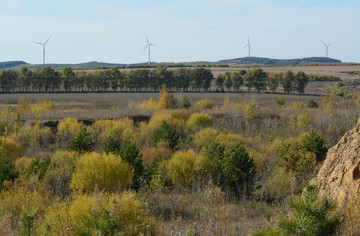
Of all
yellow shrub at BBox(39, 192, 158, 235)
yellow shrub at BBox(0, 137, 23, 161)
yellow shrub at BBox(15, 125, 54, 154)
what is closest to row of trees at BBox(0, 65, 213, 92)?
yellow shrub at BBox(15, 125, 54, 154)

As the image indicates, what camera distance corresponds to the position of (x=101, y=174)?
13.3 metres

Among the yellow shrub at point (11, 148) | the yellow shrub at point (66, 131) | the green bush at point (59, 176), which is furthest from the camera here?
the yellow shrub at point (66, 131)

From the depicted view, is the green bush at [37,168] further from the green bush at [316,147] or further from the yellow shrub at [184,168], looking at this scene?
the green bush at [316,147]

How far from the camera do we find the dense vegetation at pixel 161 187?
648cm

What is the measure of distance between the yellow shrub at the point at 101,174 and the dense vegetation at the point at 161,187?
0.03 metres

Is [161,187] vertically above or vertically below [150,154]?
below

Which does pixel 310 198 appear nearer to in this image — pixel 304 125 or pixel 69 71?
pixel 304 125

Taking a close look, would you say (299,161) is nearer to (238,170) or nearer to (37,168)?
(238,170)

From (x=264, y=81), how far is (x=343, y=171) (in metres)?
72.5

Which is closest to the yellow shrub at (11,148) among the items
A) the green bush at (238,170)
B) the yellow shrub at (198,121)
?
the green bush at (238,170)

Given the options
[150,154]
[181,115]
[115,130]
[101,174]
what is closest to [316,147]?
[150,154]

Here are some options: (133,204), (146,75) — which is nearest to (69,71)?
(146,75)

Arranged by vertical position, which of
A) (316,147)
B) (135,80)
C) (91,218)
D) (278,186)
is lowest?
(278,186)

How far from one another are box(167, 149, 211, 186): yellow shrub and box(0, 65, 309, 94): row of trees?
6260cm
